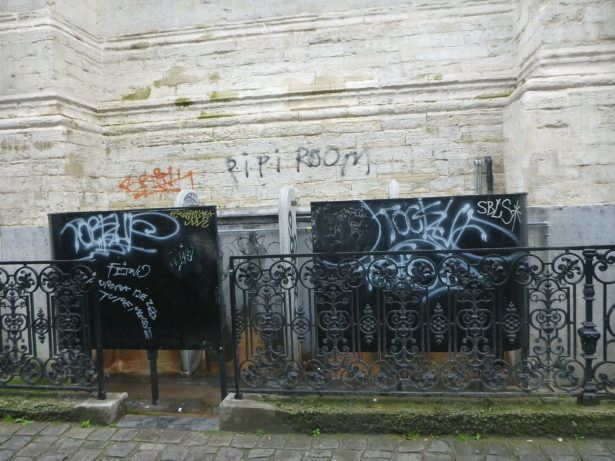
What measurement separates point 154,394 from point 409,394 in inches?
97.6

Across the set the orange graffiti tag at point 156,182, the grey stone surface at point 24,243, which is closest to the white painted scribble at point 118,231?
the grey stone surface at point 24,243

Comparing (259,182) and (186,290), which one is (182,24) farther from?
(186,290)

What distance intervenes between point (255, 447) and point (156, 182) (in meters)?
4.17

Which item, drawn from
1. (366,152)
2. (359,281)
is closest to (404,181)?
(366,152)

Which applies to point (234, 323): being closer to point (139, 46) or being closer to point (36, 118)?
point (36, 118)

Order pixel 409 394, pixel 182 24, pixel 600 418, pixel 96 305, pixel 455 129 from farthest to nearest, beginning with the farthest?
pixel 182 24, pixel 455 129, pixel 96 305, pixel 409 394, pixel 600 418

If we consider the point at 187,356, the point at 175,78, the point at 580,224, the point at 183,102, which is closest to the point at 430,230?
the point at 580,224

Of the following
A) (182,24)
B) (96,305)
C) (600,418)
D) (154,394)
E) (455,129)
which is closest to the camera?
(600,418)

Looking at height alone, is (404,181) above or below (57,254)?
above

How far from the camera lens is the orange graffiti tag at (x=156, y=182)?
6.82 metres

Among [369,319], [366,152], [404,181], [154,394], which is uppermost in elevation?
[366,152]

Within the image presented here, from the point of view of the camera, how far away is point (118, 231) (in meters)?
4.75

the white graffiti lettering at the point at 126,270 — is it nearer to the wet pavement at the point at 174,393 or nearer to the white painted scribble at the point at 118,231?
the white painted scribble at the point at 118,231

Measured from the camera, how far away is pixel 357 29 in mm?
6512
